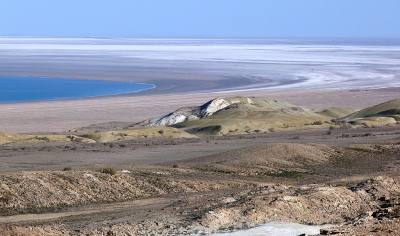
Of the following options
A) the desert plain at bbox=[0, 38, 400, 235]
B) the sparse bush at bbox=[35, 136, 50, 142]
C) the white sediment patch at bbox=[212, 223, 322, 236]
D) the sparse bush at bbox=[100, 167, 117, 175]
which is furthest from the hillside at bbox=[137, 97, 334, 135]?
the white sediment patch at bbox=[212, 223, 322, 236]

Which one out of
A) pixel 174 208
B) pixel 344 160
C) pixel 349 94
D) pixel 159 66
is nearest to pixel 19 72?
pixel 159 66

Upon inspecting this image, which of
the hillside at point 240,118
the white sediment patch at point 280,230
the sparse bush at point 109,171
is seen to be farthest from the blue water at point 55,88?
the white sediment patch at point 280,230

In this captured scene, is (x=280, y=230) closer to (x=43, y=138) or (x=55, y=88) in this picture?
(x=43, y=138)

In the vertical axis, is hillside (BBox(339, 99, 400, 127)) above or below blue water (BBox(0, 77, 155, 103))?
below

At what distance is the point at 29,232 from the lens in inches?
550

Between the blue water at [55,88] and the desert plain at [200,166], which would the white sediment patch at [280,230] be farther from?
the blue water at [55,88]

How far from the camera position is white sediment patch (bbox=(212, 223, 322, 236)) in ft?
50.2

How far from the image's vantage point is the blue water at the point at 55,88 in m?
73.2

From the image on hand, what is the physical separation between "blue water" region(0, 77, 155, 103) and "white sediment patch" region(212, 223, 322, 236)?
5586 cm

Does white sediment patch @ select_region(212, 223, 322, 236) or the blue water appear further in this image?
the blue water

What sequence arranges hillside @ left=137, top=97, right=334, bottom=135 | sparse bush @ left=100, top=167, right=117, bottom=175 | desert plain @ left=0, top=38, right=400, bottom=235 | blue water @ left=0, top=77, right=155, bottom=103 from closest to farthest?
desert plain @ left=0, top=38, right=400, bottom=235 → sparse bush @ left=100, top=167, right=117, bottom=175 → hillside @ left=137, top=97, right=334, bottom=135 → blue water @ left=0, top=77, right=155, bottom=103

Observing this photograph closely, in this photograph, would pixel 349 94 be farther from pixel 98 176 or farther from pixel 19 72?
pixel 98 176

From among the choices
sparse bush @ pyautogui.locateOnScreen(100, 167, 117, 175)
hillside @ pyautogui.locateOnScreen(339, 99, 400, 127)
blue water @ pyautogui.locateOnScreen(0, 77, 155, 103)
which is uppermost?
sparse bush @ pyautogui.locateOnScreen(100, 167, 117, 175)

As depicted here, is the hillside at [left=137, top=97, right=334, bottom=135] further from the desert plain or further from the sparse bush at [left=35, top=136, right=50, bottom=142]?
the sparse bush at [left=35, top=136, right=50, bottom=142]
